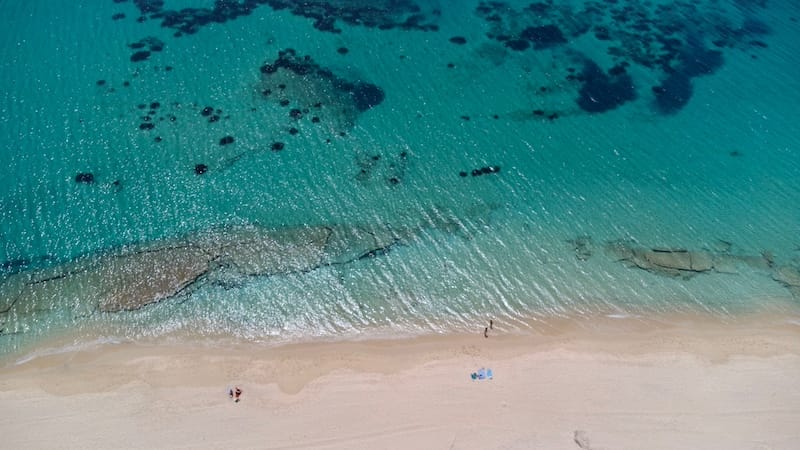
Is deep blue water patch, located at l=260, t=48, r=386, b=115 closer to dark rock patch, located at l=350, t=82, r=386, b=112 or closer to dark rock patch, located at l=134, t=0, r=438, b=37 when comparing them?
dark rock patch, located at l=350, t=82, r=386, b=112

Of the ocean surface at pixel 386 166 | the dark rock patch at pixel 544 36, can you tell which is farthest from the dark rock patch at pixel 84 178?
the dark rock patch at pixel 544 36

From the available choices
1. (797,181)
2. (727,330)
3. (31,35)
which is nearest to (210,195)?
(31,35)

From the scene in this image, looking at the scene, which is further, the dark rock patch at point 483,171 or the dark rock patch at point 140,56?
the dark rock patch at point 140,56

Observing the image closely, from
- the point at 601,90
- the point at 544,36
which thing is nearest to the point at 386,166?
the point at 601,90

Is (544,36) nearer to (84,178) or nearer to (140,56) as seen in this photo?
(140,56)

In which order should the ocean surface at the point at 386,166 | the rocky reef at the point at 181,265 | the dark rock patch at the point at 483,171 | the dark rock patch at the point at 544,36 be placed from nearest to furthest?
the rocky reef at the point at 181,265
the ocean surface at the point at 386,166
the dark rock patch at the point at 483,171
the dark rock patch at the point at 544,36

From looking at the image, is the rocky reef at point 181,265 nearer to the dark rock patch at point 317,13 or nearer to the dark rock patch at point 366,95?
the dark rock patch at point 366,95

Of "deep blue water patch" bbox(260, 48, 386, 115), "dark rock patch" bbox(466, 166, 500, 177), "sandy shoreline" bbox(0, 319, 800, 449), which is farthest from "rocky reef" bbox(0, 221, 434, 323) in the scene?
"deep blue water patch" bbox(260, 48, 386, 115)
